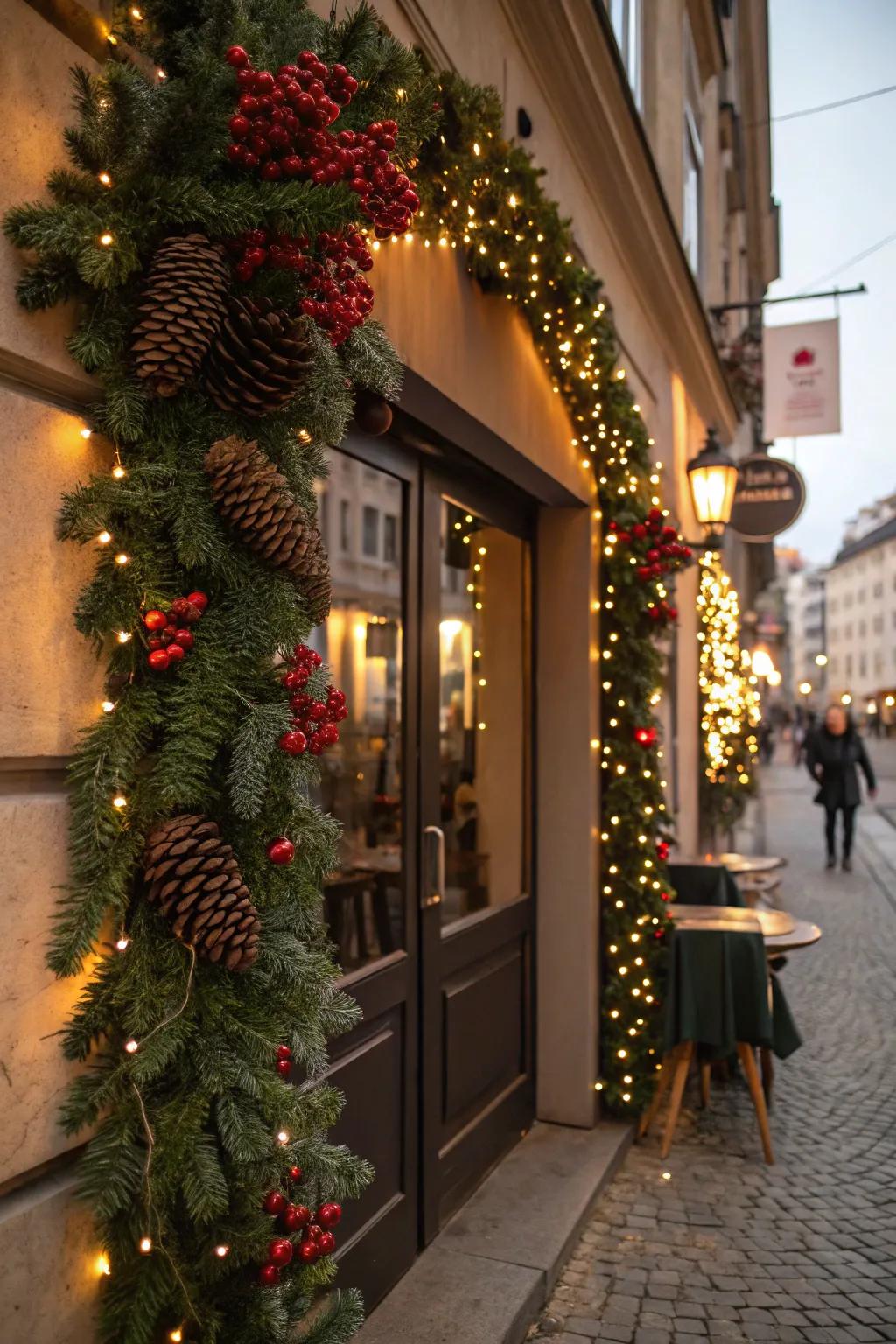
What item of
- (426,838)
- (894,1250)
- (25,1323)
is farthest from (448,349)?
(894,1250)

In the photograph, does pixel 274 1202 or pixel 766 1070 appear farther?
pixel 766 1070

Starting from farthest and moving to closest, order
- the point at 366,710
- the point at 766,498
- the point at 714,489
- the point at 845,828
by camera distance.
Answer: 1. the point at 845,828
2. the point at 766,498
3. the point at 714,489
4. the point at 366,710

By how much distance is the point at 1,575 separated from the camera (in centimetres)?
167

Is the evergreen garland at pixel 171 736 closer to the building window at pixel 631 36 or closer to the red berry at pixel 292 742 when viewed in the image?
the red berry at pixel 292 742

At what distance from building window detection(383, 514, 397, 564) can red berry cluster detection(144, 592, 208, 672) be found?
2.39 meters

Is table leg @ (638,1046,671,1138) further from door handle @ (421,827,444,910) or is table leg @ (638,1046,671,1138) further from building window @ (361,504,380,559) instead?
building window @ (361,504,380,559)

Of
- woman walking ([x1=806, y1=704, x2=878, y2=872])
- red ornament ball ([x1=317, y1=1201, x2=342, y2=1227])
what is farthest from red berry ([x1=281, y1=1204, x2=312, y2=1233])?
woman walking ([x1=806, y1=704, x2=878, y2=872])

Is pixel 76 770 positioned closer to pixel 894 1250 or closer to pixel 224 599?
pixel 224 599

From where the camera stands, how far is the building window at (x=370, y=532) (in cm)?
488

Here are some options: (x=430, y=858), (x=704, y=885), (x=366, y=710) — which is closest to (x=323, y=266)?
(x=430, y=858)

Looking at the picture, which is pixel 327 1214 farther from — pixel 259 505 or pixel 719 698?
pixel 719 698

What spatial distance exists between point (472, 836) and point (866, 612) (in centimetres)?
8683

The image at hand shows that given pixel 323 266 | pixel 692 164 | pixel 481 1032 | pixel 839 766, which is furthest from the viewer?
pixel 839 766

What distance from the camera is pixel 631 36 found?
26.1ft
